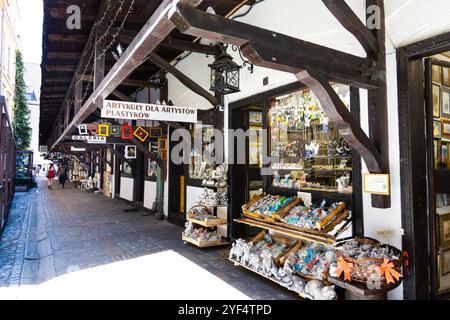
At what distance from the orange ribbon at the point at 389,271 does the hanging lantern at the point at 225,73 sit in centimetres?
319

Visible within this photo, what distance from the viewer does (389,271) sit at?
8.92ft

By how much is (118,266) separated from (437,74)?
192 inches

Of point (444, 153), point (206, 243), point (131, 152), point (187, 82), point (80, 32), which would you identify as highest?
point (80, 32)

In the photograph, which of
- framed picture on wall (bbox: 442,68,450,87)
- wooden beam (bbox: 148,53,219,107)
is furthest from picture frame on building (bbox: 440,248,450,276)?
wooden beam (bbox: 148,53,219,107)

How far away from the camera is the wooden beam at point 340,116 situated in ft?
8.63

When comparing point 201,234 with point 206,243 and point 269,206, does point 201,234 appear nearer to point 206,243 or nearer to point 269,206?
point 206,243

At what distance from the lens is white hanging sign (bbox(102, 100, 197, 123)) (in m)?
5.34

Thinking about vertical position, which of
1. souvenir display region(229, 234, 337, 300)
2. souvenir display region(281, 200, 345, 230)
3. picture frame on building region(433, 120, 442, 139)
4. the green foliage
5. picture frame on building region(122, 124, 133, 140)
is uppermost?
the green foliage

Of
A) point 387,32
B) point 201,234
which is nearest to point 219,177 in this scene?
point 201,234

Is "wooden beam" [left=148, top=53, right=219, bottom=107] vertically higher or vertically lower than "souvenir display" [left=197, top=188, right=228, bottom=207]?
higher

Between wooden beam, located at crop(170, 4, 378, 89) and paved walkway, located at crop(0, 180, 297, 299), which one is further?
paved walkway, located at crop(0, 180, 297, 299)

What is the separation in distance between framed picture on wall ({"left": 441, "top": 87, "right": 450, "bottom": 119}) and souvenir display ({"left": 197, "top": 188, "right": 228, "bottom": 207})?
3767 mm

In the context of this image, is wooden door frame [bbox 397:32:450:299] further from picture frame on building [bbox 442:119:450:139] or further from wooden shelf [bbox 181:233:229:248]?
wooden shelf [bbox 181:233:229:248]

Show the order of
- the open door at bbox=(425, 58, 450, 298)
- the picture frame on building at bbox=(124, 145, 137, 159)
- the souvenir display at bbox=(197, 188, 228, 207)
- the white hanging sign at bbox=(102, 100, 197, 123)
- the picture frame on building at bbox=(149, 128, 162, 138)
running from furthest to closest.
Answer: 1. the picture frame on building at bbox=(124, 145, 137, 159)
2. the picture frame on building at bbox=(149, 128, 162, 138)
3. the souvenir display at bbox=(197, 188, 228, 207)
4. the white hanging sign at bbox=(102, 100, 197, 123)
5. the open door at bbox=(425, 58, 450, 298)
